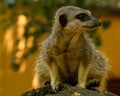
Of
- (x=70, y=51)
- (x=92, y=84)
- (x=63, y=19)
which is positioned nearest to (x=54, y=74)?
(x=70, y=51)

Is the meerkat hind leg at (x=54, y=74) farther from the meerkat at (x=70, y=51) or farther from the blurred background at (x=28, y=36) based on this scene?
the blurred background at (x=28, y=36)

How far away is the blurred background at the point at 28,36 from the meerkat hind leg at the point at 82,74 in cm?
385

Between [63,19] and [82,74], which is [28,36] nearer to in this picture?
[63,19]

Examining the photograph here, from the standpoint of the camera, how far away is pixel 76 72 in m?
8.56

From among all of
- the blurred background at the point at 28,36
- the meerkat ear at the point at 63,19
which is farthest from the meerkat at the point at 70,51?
the blurred background at the point at 28,36

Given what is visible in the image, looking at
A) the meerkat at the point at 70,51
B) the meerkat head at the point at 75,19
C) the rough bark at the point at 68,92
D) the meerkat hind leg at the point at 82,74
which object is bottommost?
the rough bark at the point at 68,92

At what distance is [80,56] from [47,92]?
0.59 meters

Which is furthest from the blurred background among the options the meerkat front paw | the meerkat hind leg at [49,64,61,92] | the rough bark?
the rough bark

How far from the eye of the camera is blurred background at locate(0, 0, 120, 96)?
12.7 metres

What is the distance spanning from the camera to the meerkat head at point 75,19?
326 inches

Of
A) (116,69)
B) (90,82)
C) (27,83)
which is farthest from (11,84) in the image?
(90,82)

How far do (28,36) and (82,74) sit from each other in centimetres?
443

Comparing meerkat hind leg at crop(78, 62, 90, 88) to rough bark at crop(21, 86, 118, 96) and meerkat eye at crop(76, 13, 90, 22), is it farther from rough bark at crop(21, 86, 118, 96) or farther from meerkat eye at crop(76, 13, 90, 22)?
meerkat eye at crop(76, 13, 90, 22)

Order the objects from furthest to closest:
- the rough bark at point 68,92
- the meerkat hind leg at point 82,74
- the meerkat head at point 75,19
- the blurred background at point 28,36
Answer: the blurred background at point 28,36 → the meerkat hind leg at point 82,74 → the meerkat head at point 75,19 → the rough bark at point 68,92
